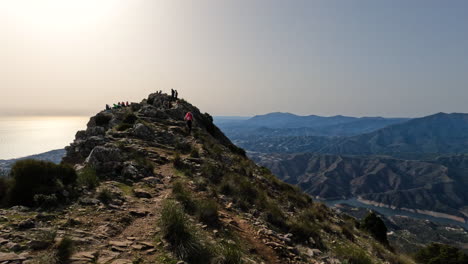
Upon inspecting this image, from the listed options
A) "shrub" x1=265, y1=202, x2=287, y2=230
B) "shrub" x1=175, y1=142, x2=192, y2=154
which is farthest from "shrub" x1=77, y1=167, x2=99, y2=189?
"shrub" x1=175, y1=142, x2=192, y2=154

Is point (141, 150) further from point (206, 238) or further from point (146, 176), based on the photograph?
point (206, 238)

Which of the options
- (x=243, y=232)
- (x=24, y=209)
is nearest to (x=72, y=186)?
(x=24, y=209)

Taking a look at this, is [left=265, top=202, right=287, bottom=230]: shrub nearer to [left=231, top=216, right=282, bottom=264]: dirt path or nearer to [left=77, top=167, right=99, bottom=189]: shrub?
[left=231, top=216, right=282, bottom=264]: dirt path

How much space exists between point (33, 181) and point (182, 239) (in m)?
7.03

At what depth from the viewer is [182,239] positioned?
7.07 m

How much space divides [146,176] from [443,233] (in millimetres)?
234477

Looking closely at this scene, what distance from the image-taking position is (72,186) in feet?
33.1

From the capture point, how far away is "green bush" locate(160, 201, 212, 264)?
655 centimetres

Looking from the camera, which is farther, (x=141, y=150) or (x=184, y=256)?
(x=141, y=150)

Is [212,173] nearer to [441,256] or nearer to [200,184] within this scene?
[200,184]

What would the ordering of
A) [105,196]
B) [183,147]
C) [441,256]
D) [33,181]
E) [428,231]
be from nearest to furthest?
[33,181], [105,196], [183,147], [441,256], [428,231]

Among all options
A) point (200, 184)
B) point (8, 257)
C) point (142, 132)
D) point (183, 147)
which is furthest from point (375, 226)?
point (8, 257)

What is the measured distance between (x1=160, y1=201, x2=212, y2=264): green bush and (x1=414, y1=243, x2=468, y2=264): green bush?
128 ft

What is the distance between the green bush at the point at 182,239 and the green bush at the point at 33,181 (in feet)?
16.4
